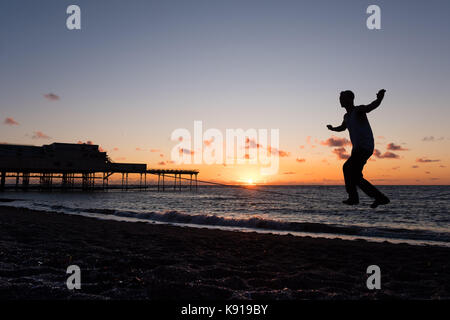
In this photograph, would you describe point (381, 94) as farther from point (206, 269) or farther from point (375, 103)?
point (206, 269)

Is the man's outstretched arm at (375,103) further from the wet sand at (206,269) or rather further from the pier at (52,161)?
the pier at (52,161)

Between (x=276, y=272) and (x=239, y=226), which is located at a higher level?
(x=276, y=272)

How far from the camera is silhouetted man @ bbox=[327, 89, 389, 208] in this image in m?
3.33

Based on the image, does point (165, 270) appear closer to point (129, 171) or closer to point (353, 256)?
point (353, 256)

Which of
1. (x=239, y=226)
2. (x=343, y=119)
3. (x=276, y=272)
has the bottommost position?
(x=239, y=226)

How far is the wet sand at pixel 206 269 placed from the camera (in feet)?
20.6

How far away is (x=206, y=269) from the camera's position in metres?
8.31

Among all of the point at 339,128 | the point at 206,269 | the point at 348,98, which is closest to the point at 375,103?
the point at 348,98

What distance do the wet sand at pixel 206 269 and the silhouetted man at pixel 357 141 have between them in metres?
3.45

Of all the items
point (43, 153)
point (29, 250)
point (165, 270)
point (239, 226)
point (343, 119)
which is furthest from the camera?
point (43, 153)

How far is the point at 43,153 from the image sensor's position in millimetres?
74062
